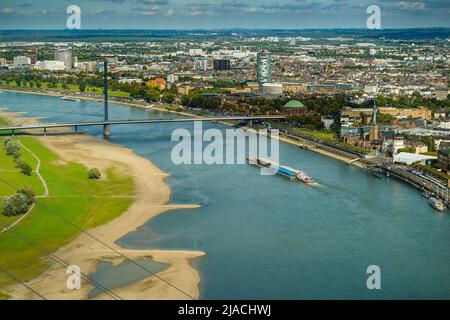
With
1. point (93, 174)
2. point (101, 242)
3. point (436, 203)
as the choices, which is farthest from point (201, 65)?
point (101, 242)

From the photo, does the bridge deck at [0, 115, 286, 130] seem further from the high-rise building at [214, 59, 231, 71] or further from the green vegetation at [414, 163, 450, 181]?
the high-rise building at [214, 59, 231, 71]

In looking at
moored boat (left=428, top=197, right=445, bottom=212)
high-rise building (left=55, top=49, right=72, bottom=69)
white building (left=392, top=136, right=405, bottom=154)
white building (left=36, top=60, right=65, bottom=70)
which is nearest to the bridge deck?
white building (left=392, top=136, right=405, bottom=154)

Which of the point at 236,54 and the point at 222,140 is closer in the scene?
the point at 222,140

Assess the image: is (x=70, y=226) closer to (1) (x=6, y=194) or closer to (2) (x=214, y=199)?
(1) (x=6, y=194)

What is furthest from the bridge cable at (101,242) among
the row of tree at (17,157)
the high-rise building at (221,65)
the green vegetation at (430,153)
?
the high-rise building at (221,65)

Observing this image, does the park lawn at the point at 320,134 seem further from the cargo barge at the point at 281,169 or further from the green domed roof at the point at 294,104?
the cargo barge at the point at 281,169

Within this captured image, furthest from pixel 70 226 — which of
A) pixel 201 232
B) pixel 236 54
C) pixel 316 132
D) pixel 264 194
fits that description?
pixel 236 54
